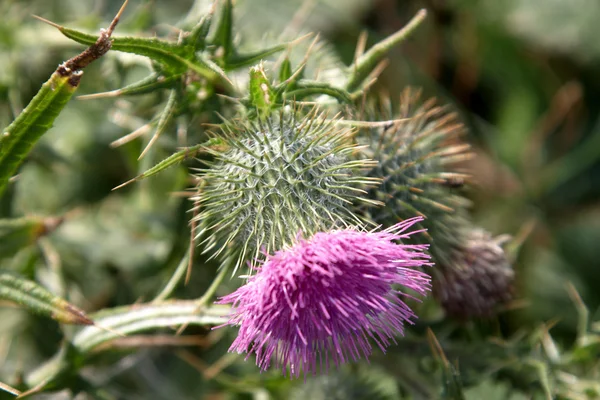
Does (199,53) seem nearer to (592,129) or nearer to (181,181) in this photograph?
(181,181)

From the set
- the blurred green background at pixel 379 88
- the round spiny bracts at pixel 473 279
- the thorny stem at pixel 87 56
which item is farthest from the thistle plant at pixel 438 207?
the thorny stem at pixel 87 56

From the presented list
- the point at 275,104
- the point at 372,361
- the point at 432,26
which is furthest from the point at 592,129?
the point at 275,104

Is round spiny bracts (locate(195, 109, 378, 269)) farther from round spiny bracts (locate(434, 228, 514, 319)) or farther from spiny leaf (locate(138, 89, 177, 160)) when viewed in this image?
round spiny bracts (locate(434, 228, 514, 319))

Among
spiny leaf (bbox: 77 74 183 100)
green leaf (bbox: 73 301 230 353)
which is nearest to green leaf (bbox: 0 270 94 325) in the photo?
green leaf (bbox: 73 301 230 353)

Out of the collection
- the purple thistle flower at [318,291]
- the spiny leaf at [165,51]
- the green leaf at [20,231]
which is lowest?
the purple thistle flower at [318,291]

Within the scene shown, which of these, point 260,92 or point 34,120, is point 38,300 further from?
point 260,92

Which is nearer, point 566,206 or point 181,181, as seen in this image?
point 181,181

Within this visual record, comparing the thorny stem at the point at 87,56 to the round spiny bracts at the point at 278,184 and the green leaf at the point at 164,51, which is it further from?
the round spiny bracts at the point at 278,184
